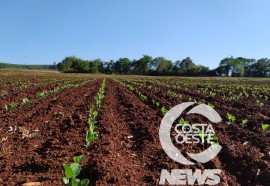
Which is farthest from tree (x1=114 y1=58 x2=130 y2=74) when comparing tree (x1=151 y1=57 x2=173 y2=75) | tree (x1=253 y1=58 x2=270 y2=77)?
tree (x1=253 y1=58 x2=270 y2=77)

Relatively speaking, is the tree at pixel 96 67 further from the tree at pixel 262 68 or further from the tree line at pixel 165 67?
the tree at pixel 262 68

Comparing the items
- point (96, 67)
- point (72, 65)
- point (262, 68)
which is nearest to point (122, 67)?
point (96, 67)

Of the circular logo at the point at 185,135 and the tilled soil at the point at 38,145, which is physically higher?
the circular logo at the point at 185,135

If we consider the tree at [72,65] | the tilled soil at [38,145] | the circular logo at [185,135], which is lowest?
the tilled soil at [38,145]

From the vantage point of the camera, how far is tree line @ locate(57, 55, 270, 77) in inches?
3401

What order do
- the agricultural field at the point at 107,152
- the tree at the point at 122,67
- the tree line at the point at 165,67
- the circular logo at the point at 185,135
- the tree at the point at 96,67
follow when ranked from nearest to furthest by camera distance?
the agricultural field at the point at 107,152, the circular logo at the point at 185,135, the tree line at the point at 165,67, the tree at the point at 96,67, the tree at the point at 122,67

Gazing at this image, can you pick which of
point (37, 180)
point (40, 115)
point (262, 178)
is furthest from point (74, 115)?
point (262, 178)

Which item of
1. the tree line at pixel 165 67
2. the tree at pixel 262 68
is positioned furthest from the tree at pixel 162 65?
the tree at pixel 262 68

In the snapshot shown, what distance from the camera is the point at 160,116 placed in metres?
7.40

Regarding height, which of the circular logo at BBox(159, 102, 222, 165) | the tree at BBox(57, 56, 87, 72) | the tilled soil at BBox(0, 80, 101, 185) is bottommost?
the tilled soil at BBox(0, 80, 101, 185)

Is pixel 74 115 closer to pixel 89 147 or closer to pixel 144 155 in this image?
pixel 89 147

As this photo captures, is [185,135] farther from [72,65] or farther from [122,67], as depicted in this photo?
[122,67]

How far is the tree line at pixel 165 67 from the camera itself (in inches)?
3401

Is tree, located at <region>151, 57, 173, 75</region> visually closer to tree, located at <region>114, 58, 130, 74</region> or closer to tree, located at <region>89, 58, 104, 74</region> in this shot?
tree, located at <region>114, 58, 130, 74</region>
